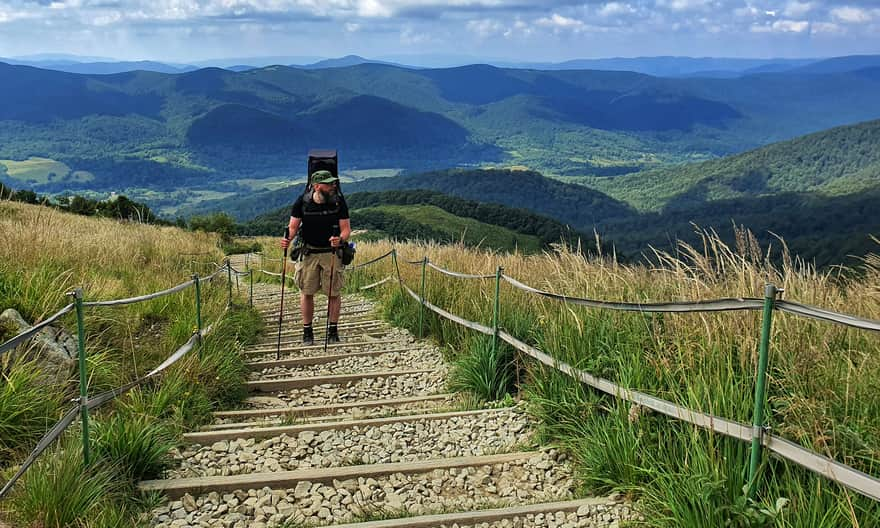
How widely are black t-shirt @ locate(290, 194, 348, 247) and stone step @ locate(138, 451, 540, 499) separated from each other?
3984 millimetres

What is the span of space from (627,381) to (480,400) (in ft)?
5.51

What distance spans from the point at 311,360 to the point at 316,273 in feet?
3.82

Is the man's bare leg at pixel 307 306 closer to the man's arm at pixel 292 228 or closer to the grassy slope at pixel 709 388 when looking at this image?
the man's arm at pixel 292 228

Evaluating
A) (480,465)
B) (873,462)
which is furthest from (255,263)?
(873,462)

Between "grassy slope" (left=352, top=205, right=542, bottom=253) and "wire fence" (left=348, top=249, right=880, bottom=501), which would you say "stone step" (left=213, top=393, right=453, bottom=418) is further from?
"grassy slope" (left=352, top=205, right=542, bottom=253)

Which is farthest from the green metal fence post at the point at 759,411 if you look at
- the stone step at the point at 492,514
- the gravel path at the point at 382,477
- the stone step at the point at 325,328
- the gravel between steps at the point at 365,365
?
the stone step at the point at 325,328

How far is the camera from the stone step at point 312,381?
5.82 m

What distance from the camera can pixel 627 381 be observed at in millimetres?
3688

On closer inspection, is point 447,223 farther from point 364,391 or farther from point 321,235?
point 364,391

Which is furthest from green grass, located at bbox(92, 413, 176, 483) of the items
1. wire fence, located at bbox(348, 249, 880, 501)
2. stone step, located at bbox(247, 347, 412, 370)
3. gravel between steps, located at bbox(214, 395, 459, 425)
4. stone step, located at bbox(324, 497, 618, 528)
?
stone step, located at bbox(247, 347, 412, 370)

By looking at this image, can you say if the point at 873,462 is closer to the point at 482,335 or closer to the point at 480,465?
the point at 480,465

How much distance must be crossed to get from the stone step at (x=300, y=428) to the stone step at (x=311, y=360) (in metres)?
2.06

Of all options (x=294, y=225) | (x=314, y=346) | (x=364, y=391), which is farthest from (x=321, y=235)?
(x=364, y=391)

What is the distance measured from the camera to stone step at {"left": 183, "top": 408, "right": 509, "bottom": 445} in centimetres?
421
